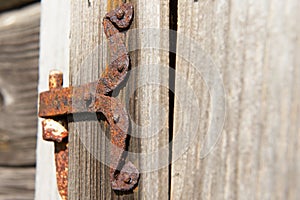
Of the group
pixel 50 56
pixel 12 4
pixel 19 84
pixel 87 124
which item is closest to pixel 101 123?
pixel 87 124

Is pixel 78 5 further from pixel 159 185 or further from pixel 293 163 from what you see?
pixel 293 163

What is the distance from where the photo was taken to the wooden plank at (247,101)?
2.23ft

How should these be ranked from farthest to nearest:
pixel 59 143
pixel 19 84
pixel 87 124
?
pixel 19 84, pixel 59 143, pixel 87 124

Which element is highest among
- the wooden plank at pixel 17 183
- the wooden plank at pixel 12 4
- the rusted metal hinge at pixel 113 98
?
the wooden plank at pixel 12 4

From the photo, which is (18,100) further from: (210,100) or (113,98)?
(210,100)

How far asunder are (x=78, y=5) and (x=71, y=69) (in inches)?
4.4

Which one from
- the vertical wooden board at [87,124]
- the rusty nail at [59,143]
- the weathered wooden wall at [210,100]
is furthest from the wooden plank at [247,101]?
the rusty nail at [59,143]

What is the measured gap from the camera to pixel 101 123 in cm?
96

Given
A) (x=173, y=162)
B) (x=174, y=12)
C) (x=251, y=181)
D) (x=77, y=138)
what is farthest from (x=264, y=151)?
(x=77, y=138)

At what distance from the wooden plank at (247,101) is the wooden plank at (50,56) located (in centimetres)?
33

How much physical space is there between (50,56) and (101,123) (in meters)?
0.27

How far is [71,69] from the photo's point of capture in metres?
1.05

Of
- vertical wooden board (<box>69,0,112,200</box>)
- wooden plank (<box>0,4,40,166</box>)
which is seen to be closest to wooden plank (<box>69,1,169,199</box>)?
vertical wooden board (<box>69,0,112,200</box>)

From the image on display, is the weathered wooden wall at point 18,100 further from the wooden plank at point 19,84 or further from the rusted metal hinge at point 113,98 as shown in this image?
the rusted metal hinge at point 113,98
